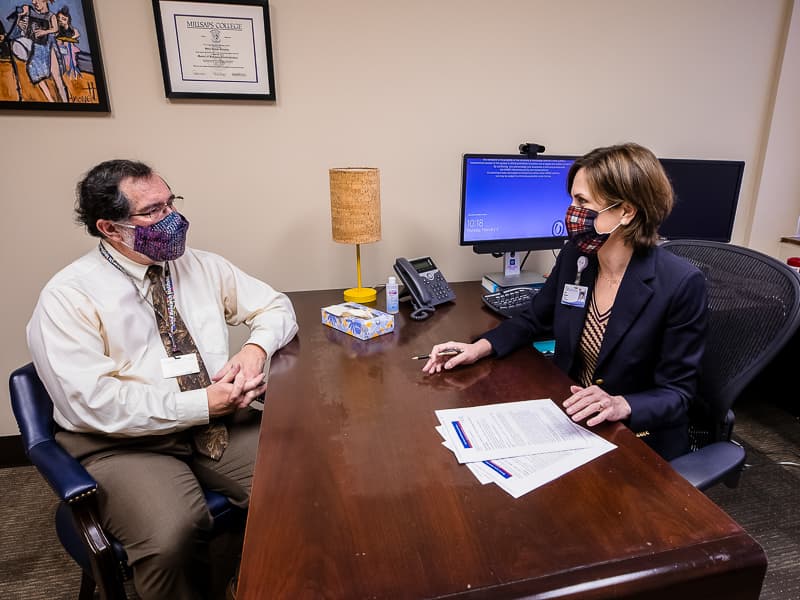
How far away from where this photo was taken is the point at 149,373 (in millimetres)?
1340

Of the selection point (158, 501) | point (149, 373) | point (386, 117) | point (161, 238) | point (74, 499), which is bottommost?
point (158, 501)

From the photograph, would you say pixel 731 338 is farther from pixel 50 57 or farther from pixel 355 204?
pixel 50 57

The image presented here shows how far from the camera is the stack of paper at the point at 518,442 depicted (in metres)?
0.86

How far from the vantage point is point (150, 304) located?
1.39 metres

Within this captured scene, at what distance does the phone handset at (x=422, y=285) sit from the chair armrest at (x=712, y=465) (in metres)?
0.92

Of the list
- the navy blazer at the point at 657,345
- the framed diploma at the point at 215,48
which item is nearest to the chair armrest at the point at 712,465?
the navy blazer at the point at 657,345

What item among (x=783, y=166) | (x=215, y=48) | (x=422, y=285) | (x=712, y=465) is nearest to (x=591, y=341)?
(x=712, y=465)

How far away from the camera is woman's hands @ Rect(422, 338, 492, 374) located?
127 centimetres

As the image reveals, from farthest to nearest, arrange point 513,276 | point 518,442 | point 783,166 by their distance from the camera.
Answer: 1. point 783,166
2. point 513,276
3. point 518,442

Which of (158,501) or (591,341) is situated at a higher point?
(591,341)

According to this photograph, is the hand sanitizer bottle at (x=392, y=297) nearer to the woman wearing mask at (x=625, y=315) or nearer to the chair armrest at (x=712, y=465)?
the woman wearing mask at (x=625, y=315)

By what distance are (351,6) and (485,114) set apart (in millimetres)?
731

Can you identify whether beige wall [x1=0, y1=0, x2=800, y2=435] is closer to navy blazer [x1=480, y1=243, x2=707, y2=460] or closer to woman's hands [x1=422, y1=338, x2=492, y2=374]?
woman's hands [x1=422, y1=338, x2=492, y2=374]

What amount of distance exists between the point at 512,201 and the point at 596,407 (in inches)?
44.2
